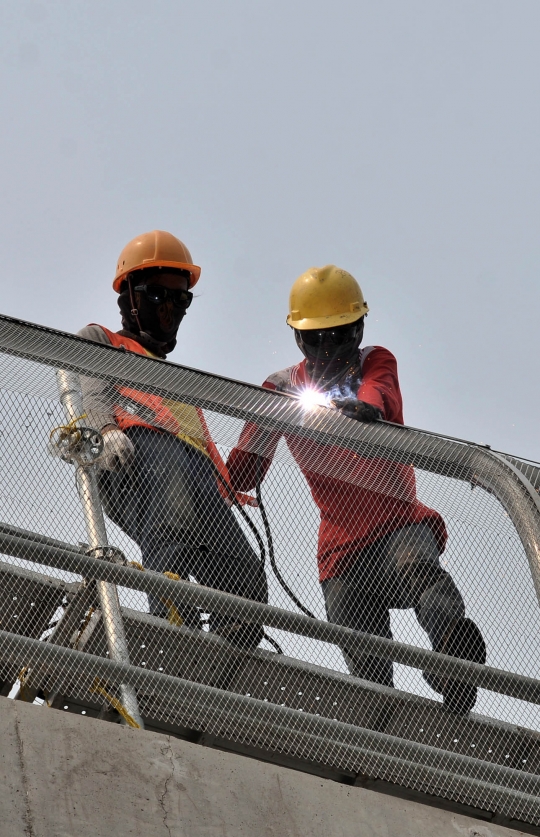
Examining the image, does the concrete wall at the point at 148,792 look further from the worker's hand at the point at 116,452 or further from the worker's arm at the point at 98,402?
the worker's arm at the point at 98,402

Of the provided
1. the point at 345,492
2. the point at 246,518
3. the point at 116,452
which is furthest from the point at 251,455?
the point at 116,452

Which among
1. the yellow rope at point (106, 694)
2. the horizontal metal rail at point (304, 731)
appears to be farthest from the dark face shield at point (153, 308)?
the horizontal metal rail at point (304, 731)

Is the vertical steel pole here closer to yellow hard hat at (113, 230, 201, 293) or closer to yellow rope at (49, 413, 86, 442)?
yellow rope at (49, 413, 86, 442)

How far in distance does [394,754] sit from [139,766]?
1.15 m

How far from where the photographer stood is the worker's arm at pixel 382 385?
6.25 meters

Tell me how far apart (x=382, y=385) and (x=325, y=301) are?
41.3 inches

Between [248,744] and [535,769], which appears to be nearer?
[248,744]

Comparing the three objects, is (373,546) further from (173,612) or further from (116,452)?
(116,452)

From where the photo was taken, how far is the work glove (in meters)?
5.50

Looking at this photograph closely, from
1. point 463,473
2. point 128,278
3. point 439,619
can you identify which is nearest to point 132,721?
point 439,619

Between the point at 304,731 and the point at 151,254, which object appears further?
the point at 151,254

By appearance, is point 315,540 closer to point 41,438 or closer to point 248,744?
point 248,744

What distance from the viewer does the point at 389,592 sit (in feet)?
17.2

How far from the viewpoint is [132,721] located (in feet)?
14.9
